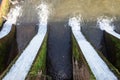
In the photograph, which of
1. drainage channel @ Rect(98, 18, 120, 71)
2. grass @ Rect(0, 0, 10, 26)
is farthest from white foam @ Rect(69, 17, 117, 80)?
grass @ Rect(0, 0, 10, 26)

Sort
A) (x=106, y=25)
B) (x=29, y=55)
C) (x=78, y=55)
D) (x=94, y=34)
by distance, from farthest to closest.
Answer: (x=106, y=25) < (x=94, y=34) < (x=78, y=55) < (x=29, y=55)

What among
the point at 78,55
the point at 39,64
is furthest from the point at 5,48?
the point at 78,55

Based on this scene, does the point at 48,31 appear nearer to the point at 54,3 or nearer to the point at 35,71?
the point at 54,3

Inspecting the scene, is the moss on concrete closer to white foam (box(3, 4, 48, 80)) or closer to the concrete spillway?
white foam (box(3, 4, 48, 80))

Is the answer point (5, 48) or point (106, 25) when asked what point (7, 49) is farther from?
point (106, 25)

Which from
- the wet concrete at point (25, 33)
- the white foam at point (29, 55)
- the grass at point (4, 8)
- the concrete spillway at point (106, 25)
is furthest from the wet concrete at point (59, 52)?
the grass at point (4, 8)

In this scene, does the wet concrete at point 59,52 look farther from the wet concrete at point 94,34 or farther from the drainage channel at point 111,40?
the drainage channel at point 111,40
